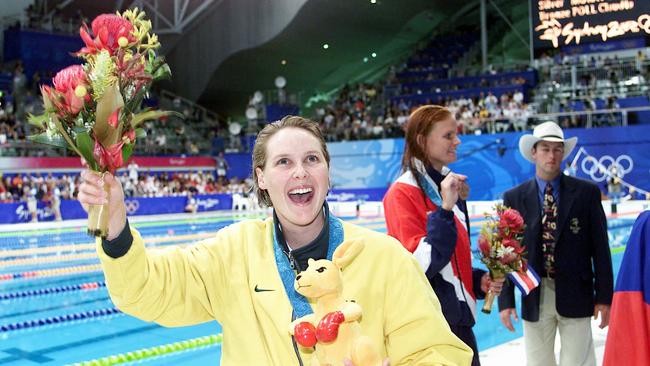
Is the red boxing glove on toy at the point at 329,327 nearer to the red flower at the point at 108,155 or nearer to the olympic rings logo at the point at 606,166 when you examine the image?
the red flower at the point at 108,155

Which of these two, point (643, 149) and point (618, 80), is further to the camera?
point (618, 80)

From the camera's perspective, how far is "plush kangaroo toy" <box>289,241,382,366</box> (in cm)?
140

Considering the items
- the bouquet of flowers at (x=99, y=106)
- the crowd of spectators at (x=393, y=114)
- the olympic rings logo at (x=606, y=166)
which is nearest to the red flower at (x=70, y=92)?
the bouquet of flowers at (x=99, y=106)

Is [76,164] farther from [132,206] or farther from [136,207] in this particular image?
[132,206]

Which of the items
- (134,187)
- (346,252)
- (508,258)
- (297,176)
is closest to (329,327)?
(346,252)

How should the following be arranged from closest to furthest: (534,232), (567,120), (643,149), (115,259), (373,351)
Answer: (373,351), (115,259), (534,232), (643,149), (567,120)

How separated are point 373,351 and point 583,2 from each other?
21396 millimetres

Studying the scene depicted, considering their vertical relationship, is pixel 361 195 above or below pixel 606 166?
below

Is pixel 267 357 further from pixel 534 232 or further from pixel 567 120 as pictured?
pixel 567 120

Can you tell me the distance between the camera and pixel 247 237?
1766 millimetres

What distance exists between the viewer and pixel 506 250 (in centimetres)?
314

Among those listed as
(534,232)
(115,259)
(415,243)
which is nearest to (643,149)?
(534,232)

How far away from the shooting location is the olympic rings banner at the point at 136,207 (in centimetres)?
1889

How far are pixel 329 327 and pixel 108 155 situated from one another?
0.64 meters
